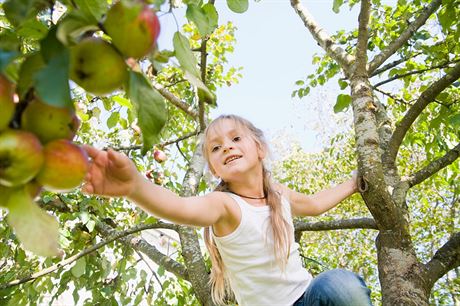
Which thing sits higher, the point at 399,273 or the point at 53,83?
the point at 399,273

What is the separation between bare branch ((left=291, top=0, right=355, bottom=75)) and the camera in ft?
7.95

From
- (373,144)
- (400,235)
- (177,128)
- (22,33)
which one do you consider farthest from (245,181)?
(177,128)

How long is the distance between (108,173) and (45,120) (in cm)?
41

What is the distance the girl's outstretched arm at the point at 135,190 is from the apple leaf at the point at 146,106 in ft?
1.03

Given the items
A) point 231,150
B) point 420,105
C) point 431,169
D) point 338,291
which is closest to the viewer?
point 338,291

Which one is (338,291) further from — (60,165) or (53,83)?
(53,83)

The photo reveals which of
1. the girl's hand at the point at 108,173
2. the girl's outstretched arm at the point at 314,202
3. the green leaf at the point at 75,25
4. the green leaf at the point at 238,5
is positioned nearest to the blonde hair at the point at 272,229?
the girl's outstretched arm at the point at 314,202

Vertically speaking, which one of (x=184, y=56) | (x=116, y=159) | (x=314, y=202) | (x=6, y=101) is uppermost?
(x=314, y=202)

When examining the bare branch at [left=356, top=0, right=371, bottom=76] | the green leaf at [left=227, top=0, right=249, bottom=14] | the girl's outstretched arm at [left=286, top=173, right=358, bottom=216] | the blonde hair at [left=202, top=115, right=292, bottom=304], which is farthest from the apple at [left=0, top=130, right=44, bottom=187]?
the bare branch at [left=356, top=0, right=371, bottom=76]

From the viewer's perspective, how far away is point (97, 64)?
564 mm

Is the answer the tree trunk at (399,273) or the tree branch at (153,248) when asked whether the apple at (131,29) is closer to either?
the tree trunk at (399,273)

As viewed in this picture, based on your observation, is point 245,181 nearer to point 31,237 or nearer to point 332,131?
point 31,237

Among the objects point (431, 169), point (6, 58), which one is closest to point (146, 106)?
point (6, 58)

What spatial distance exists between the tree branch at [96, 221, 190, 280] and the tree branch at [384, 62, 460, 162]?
52.3 inches
